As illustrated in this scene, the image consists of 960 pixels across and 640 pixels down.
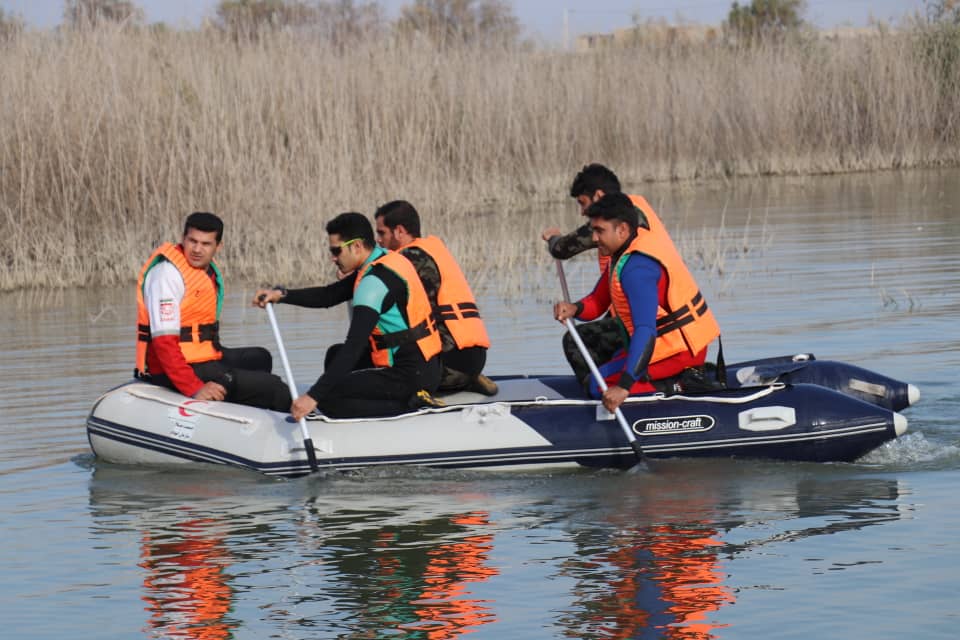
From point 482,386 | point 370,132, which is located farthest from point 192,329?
point 370,132

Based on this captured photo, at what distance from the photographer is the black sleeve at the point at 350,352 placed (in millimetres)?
7664

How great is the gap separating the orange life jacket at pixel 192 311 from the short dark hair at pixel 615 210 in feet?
6.57

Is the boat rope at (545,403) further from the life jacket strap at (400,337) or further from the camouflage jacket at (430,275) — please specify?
the camouflage jacket at (430,275)

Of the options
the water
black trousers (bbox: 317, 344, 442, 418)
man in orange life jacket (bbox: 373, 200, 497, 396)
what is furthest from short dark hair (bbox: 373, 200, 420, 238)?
the water

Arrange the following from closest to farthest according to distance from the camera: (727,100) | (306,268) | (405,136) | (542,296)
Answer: (542,296), (306,268), (405,136), (727,100)

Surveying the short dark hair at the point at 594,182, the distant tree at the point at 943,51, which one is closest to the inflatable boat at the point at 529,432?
the short dark hair at the point at 594,182

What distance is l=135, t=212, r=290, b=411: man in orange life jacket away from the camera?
27.3 feet

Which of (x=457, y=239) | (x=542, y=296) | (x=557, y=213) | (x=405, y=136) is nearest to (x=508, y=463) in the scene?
(x=542, y=296)

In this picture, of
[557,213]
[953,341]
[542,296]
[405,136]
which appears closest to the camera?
[953,341]

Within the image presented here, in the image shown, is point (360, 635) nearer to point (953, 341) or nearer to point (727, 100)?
point (953, 341)

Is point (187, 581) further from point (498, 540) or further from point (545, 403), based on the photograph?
point (545, 403)

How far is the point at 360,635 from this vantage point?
5488mm

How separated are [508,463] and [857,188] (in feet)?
47.1

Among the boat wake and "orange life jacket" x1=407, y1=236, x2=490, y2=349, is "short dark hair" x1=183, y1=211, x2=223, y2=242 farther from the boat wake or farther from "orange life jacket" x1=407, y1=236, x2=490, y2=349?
the boat wake
